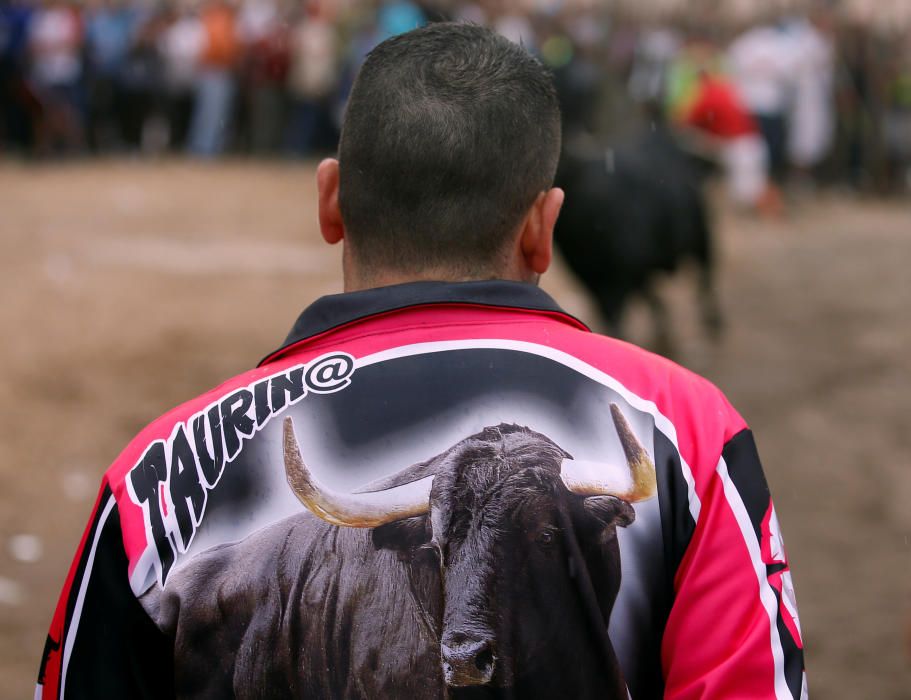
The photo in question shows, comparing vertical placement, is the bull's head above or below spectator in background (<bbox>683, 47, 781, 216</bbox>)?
above

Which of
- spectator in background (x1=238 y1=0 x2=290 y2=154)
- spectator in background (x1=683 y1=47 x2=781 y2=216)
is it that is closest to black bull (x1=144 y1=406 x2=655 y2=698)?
spectator in background (x1=683 y1=47 x2=781 y2=216)

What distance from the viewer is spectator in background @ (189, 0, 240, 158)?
48.0 ft

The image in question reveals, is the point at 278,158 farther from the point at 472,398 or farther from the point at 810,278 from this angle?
the point at 472,398

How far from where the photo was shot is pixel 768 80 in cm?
1275

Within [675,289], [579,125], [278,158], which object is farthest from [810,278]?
[278,158]

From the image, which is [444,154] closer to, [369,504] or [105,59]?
[369,504]

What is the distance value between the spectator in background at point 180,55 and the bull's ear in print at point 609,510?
14.3 metres

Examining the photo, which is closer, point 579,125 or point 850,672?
point 850,672

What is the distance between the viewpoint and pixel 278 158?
603 inches

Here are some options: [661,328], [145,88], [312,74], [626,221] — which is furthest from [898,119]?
[145,88]

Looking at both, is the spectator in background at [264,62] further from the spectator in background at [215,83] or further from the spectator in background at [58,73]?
the spectator in background at [58,73]

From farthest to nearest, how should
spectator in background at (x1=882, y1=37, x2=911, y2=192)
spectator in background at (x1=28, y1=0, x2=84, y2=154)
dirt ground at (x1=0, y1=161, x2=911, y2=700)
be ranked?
spectator in background at (x1=28, y1=0, x2=84, y2=154), spectator in background at (x1=882, y1=37, x2=911, y2=192), dirt ground at (x1=0, y1=161, x2=911, y2=700)

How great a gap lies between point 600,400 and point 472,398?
5.4 inches

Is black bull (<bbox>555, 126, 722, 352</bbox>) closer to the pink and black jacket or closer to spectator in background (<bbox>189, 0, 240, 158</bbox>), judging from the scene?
the pink and black jacket
